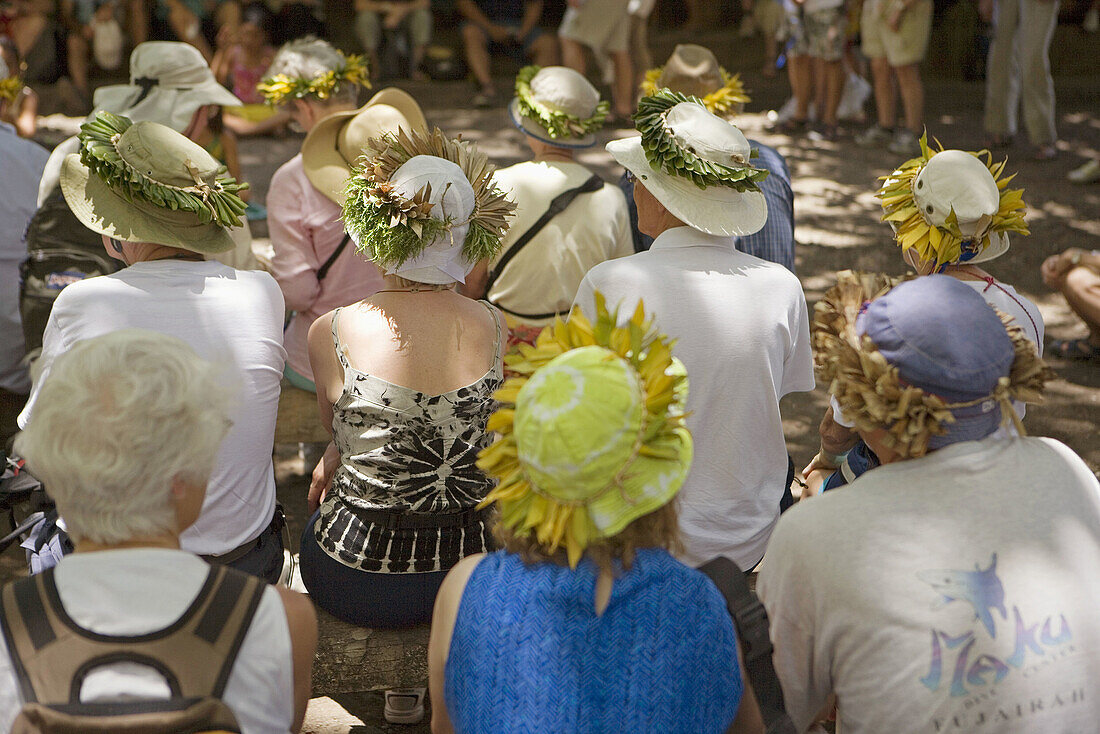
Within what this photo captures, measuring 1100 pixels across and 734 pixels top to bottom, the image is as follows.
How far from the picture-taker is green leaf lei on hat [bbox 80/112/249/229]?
286cm

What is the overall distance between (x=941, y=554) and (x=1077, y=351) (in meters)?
4.26

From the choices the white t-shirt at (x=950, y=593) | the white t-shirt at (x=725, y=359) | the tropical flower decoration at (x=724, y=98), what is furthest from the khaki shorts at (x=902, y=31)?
the white t-shirt at (x=950, y=593)

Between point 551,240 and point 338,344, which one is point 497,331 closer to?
point 338,344

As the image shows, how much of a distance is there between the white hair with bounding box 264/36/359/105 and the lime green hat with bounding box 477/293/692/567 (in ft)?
9.94

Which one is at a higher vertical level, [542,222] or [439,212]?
[439,212]

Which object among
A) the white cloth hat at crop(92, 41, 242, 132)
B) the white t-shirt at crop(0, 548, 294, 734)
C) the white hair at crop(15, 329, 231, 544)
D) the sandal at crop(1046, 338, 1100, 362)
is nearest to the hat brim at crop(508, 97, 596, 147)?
the white cloth hat at crop(92, 41, 242, 132)

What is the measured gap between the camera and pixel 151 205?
2.89 m

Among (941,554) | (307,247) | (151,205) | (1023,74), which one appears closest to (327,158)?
(307,247)

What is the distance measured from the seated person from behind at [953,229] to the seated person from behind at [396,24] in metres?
8.75

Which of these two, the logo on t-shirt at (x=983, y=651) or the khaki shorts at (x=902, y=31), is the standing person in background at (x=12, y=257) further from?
the khaki shorts at (x=902, y=31)

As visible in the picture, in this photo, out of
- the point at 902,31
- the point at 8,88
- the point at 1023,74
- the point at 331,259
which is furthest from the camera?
the point at 902,31

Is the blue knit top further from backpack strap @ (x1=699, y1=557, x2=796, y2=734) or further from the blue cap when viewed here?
the blue cap

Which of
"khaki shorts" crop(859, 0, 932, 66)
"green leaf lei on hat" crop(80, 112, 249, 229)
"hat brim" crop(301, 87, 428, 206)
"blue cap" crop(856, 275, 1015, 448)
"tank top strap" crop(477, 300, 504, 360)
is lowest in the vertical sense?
"khaki shorts" crop(859, 0, 932, 66)

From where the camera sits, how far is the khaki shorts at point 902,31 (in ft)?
27.7
